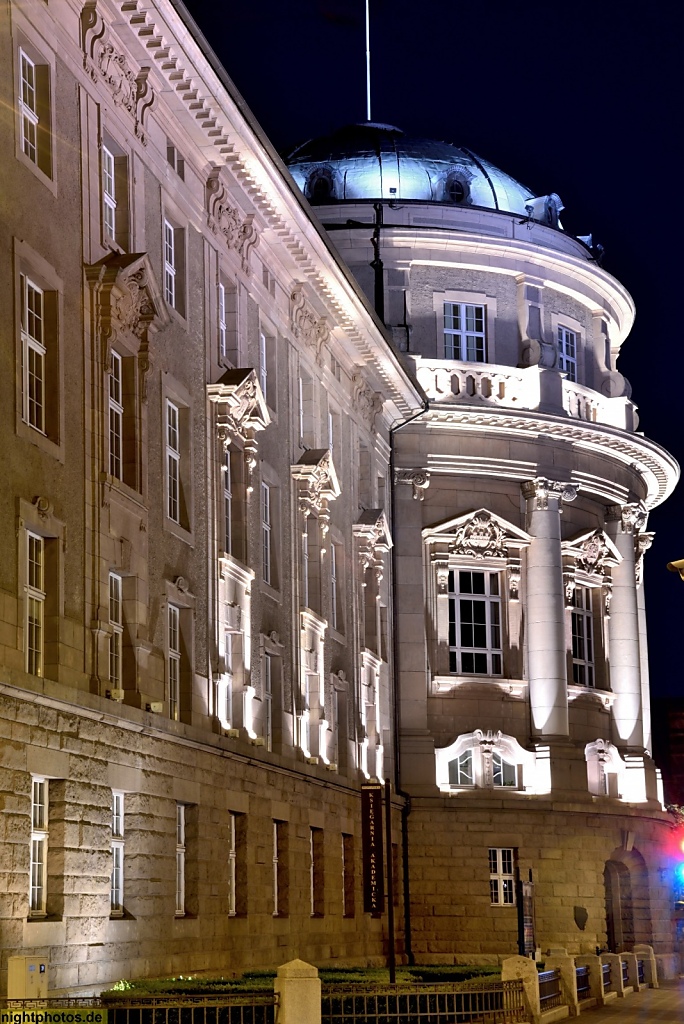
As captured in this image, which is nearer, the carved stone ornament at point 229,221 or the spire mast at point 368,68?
the carved stone ornament at point 229,221

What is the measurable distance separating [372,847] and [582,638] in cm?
2313

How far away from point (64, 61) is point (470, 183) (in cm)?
3806

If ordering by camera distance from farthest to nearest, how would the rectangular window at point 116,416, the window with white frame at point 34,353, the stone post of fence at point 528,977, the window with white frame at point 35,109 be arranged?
the stone post of fence at point 528,977, the rectangular window at point 116,416, the window with white frame at point 35,109, the window with white frame at point 34,353

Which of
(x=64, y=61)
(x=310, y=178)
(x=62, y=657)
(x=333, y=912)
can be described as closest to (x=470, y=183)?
(x=310, y=178)

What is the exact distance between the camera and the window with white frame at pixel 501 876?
60531 millimetres

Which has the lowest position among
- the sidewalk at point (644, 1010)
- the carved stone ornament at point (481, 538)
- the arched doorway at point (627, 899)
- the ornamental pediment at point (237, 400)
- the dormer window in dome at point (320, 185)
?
the sidewalk at point (644, 1010)

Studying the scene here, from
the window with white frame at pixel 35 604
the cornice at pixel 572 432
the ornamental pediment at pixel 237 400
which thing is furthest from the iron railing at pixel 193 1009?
the cornice at pixel 572 432

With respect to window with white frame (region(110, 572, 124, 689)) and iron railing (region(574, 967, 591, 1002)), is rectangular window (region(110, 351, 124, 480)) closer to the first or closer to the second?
window with white frame (region(110, 572, 124, 689))

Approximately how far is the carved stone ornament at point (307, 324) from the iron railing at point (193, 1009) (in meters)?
24.5

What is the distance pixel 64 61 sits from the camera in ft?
104

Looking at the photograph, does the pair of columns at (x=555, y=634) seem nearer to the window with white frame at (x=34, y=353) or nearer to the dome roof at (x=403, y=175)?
the dome roof at (x=403, y=175)

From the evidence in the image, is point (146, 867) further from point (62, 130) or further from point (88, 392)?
point (62, 130)

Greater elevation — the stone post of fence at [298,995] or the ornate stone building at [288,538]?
the ornate stone building at [288,538]

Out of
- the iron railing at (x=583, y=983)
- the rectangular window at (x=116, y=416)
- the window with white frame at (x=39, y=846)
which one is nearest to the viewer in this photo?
the window with white frame at (x=39, y=846)
